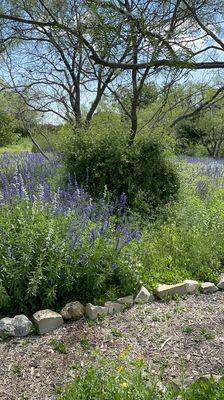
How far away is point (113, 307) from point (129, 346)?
2.33 feet

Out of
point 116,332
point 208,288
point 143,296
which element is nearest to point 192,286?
point 208,288

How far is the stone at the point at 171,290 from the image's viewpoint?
3537mm

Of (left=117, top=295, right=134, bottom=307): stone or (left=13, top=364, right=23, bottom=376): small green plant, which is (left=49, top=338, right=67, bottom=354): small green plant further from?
(left=117, top=295, right=134, bottom=307): stone

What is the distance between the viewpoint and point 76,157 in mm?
5902

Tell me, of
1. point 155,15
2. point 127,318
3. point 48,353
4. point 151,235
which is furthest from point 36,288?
point 155,15

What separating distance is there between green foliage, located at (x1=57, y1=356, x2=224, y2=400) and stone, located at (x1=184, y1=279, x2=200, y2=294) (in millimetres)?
1353

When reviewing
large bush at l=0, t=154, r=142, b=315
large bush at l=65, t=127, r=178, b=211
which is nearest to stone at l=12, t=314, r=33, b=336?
large bush at l=0, t=154, r=142, b=315

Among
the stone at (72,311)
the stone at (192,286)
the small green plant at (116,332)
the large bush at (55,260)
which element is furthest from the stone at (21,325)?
the stone at (192,286)

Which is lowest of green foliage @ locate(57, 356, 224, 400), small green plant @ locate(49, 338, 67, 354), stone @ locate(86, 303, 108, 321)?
small green plant @ locate(49, 338, 67, 354)

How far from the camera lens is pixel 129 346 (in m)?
2.56

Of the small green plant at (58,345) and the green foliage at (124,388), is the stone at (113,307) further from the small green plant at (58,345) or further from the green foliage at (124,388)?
the green foliage at (124,388)

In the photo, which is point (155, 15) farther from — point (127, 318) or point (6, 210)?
point (127, 318)

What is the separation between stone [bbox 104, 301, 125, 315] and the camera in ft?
10.6

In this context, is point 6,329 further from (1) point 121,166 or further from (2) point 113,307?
(1) point 121,166
